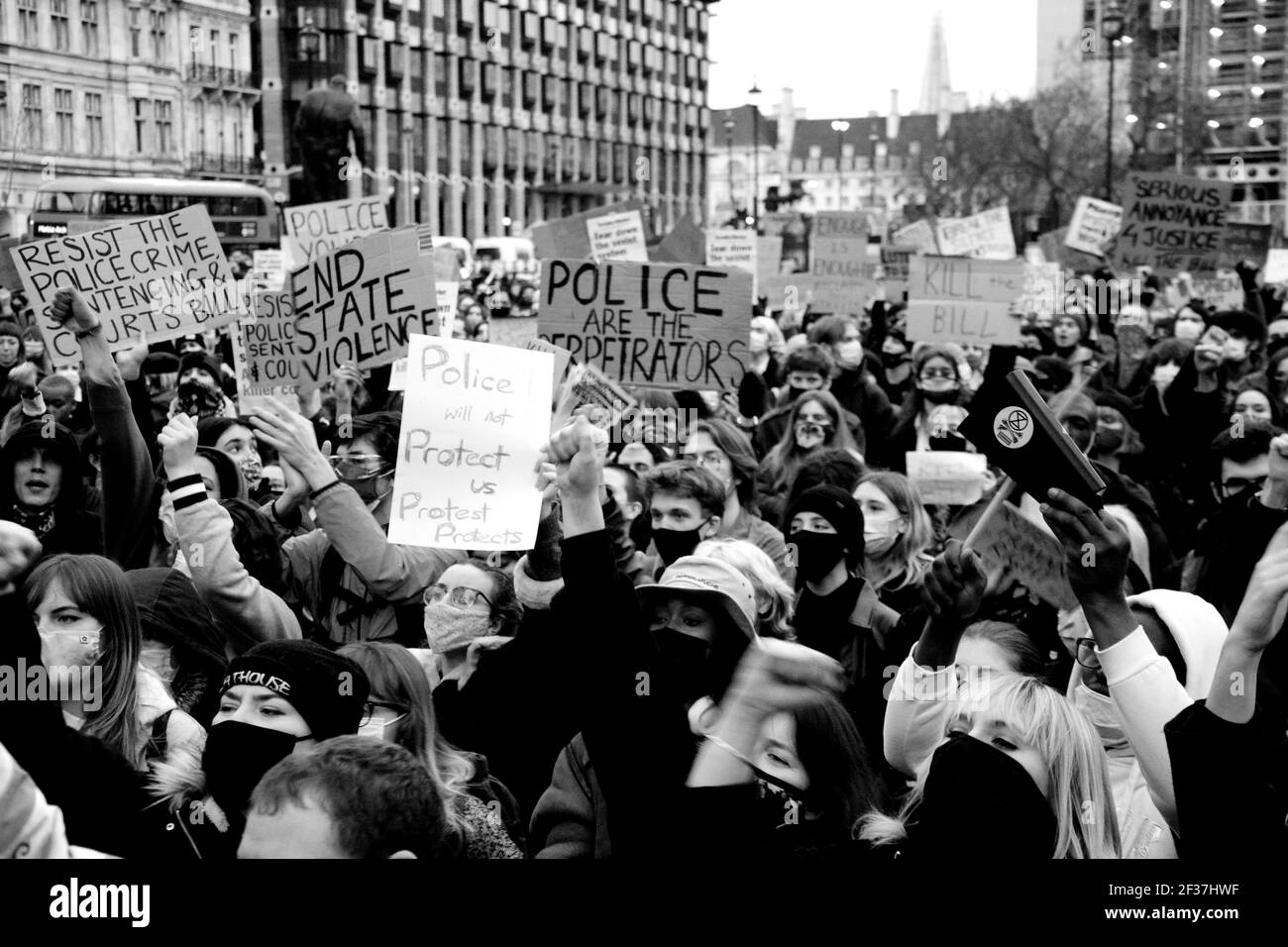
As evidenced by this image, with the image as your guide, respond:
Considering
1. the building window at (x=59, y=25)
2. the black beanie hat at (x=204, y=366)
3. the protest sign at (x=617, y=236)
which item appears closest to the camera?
the black beanie hat at (x=204, y=366)

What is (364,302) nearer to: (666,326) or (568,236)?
(666,326)

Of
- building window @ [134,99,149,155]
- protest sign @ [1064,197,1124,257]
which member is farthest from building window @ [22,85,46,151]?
protest sign @ [1064,197,1124,257]

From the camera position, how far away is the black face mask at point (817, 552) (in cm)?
497

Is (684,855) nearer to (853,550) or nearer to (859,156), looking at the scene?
(853,550)

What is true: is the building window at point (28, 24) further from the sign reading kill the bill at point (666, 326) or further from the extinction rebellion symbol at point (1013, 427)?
the extinction rebellion symbol at point (1013, 427)

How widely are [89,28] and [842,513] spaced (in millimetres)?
36157

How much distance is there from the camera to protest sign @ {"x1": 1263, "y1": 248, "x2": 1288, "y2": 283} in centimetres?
1783

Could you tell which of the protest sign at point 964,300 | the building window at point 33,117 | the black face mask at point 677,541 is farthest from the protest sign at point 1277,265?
the building window at point 33,117

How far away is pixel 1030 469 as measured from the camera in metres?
3.03

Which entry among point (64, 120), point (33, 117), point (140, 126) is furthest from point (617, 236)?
point (140, 126)

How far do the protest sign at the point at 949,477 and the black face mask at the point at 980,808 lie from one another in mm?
2775

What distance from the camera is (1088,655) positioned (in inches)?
150

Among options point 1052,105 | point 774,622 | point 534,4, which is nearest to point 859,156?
point 534,4

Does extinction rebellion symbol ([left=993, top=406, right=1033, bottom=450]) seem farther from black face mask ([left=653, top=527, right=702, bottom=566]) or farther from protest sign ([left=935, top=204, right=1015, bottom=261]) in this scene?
protest sign ([left=935, top=204, right=1015, bottom=261])
